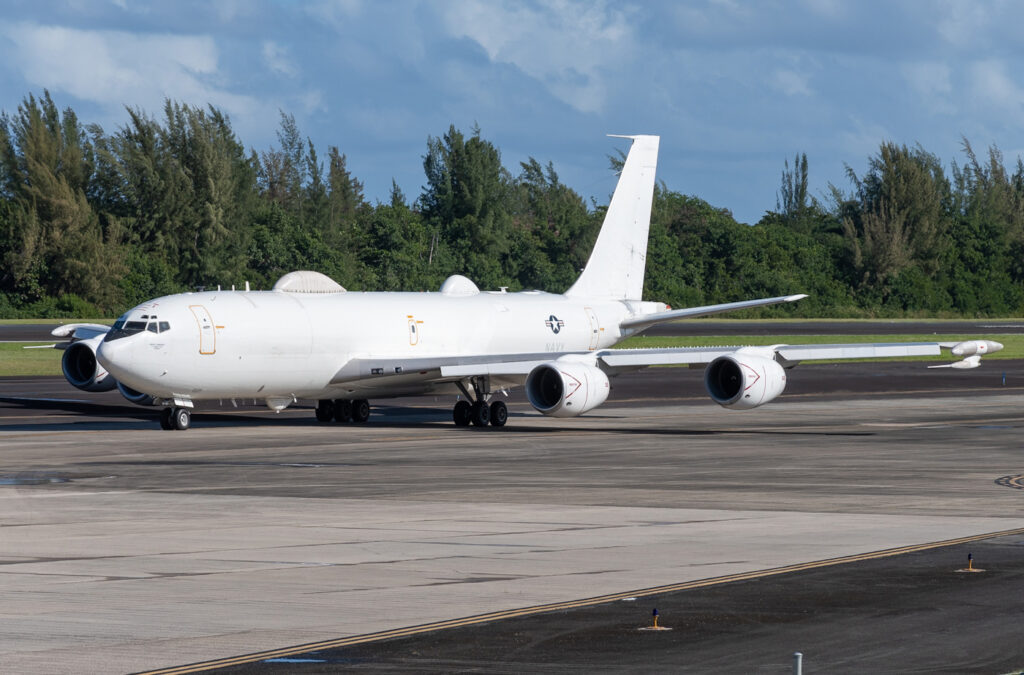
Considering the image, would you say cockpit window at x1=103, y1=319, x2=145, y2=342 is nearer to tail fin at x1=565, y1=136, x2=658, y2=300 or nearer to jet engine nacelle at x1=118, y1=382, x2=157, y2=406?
jet engine nacelle at x1=118, y1=382, x2=157, y2=406

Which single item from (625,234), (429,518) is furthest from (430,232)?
(429,518)

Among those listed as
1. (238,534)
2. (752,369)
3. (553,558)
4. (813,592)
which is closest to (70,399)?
(752,369)

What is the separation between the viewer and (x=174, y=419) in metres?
42.5

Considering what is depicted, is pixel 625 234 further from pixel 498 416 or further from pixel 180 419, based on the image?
pixel 180 419

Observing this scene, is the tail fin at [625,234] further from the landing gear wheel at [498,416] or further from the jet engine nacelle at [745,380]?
the jet engine nacelle at [745,380]

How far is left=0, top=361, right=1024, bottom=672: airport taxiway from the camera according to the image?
587 inches

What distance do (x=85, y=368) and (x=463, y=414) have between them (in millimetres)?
12706

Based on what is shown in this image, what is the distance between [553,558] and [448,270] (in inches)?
4415

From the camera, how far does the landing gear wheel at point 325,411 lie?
4728 centimetres

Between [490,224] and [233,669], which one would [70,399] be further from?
[490,224]

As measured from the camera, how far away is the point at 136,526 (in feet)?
74.6

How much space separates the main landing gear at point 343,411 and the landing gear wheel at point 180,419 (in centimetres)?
553

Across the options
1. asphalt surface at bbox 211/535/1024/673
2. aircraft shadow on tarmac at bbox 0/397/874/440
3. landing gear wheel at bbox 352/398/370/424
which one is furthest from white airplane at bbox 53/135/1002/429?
asphalt surface at bbox 211/535/1024/673

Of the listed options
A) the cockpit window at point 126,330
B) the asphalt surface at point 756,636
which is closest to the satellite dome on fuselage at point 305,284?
the cockpit window at point 126,330
